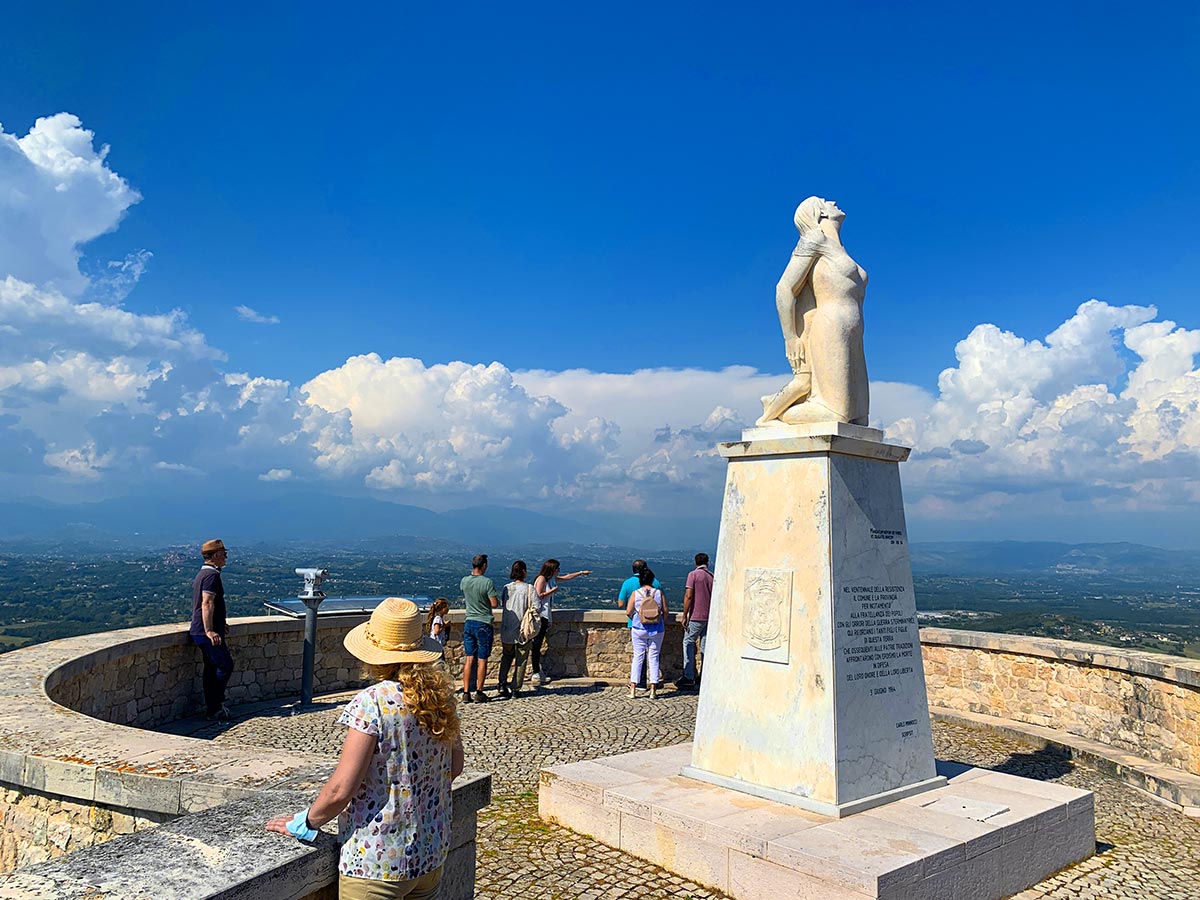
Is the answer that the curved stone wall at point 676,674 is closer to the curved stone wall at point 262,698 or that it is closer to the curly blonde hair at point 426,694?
the curved stone wall at point 262,698

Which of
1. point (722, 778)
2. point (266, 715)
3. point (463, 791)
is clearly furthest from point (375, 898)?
point (266, 715)

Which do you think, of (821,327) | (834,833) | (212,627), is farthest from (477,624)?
(834,833)

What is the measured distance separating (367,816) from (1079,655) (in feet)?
32.4

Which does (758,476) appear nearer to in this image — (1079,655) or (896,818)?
(896,818)

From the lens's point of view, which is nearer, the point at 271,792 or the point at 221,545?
the point at 271,792

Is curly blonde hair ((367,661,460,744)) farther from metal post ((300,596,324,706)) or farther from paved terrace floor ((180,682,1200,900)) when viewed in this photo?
metal post ((300,596,324,706))

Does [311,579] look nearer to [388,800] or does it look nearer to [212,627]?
[212,627]

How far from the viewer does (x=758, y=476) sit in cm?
636

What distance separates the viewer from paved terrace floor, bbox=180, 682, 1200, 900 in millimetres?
5336

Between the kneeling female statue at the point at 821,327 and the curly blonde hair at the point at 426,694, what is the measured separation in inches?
A: 162

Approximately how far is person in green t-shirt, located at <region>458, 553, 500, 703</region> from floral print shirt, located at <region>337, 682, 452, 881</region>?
8008mm

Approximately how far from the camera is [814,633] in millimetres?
5758

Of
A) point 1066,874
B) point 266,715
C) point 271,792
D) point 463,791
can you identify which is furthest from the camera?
point 266,715

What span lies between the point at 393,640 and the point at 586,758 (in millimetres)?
6133
